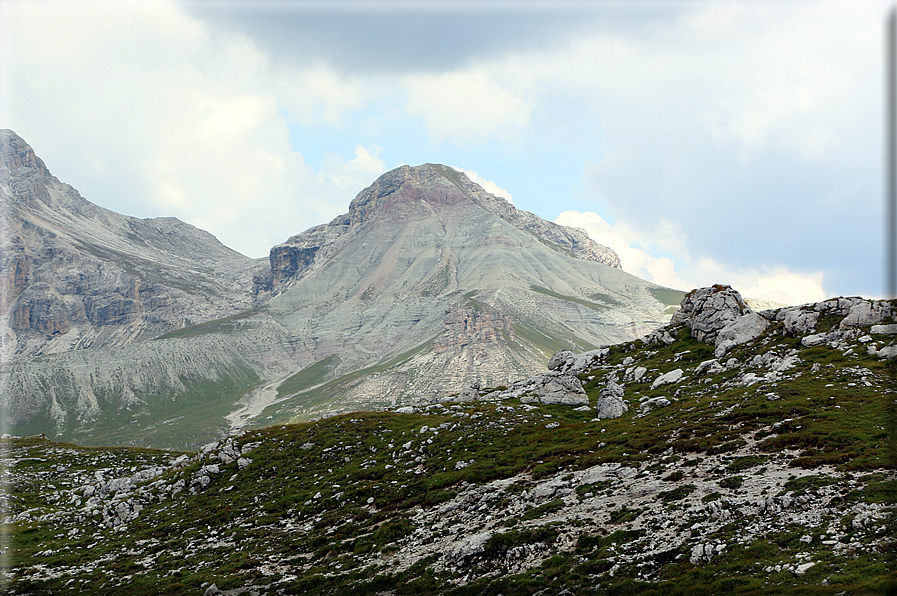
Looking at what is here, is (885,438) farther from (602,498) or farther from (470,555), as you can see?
(470,555)

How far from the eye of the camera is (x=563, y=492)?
122ft

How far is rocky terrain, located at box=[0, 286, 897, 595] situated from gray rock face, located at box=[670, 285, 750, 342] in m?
0.54

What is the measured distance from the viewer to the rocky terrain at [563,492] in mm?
25641

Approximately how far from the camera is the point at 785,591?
1997 centimetres

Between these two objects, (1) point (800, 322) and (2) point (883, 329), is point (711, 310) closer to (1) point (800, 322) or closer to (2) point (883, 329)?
(1) point (800, 322)

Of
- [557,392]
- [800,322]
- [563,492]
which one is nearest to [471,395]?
[557,392]

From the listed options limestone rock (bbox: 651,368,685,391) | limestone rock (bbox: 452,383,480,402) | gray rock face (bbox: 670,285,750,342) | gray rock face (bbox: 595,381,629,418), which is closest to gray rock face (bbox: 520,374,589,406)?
gray rock face (bbox: 595,381,629,418)

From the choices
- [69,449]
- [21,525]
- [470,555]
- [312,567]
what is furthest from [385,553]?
[69,449]

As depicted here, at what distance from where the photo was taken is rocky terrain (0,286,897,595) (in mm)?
25641

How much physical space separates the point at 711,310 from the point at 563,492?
5339cm

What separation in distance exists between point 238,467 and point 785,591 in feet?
197

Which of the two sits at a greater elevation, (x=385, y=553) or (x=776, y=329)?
(x=776, y=329)

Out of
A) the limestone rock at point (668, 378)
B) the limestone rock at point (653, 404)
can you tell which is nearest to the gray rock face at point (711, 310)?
the limestone rock at point (668, 378)

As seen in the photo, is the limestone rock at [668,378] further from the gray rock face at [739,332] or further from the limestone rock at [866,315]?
the limestone rock at [866,315]
